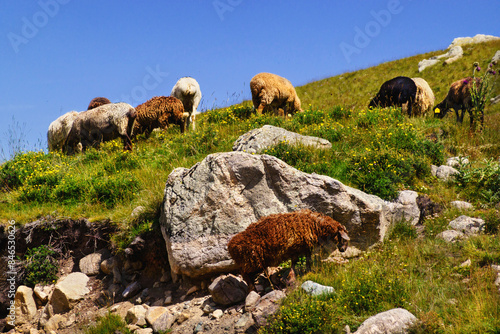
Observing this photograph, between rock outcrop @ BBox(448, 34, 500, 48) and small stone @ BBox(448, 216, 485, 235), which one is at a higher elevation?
rock outcrop @ BBox(448, 34, 500, 48)

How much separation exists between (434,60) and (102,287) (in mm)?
26087

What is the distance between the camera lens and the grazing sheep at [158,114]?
44.5ft

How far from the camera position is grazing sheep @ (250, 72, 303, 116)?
1588 cm

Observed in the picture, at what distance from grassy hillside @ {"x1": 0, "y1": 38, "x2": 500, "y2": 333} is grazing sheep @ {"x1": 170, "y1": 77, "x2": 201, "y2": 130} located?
1.17m

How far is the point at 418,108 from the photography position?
48.1 feet

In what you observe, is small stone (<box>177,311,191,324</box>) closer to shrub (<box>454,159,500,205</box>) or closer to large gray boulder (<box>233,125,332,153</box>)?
large gray boulder (<box>233,125,332,153</box>)

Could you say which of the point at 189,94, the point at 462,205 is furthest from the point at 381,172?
the point at 189,94

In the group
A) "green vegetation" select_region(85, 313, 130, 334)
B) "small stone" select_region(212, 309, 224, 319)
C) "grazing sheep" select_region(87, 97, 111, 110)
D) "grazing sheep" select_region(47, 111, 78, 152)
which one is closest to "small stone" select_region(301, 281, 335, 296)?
"small stone" select_region(212, 309, 224, 319)

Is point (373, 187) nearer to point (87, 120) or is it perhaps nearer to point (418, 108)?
point (418, 108)

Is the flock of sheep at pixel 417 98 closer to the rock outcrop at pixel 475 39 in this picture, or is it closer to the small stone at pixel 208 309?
the small stone at pixel 208 309

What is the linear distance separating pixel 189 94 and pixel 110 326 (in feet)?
37.4

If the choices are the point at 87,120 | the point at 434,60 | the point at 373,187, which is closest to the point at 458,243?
the point at 373,187

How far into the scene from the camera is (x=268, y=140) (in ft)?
33.5

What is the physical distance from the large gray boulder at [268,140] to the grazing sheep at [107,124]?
4.67m
